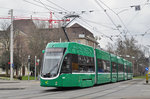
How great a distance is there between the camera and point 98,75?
26000 mm

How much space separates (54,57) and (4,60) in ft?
141

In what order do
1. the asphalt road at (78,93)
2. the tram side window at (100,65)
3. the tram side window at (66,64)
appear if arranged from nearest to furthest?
the asphalt road at (78,93) → the tram side window at (66,64) → the tram side window at (100,65)

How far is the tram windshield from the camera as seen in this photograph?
19.2 metres

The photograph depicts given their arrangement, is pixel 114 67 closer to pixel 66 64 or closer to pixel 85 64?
pixel 85 64

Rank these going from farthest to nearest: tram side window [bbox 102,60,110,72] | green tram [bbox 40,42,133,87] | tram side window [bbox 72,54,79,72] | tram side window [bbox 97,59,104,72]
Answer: tram side window [bbox 102,60,110,72]
tram side window [bbox 97,59,104,72]
tram side window [bbox 72,54,79,72]
green tram [bbox 40,42,133,87]

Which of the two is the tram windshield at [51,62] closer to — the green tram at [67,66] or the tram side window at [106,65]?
the green tram at [67,66]

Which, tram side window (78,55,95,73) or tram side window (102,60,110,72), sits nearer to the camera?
tram side window (78,55,95,73)

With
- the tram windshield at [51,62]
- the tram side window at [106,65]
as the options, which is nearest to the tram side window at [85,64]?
the tram windshield at [51,62]

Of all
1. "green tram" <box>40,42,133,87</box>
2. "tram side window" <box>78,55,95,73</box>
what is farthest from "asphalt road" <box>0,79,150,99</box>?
"tram side window" <box>78,55,95,73</box>

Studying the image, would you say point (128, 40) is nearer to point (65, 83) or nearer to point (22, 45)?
point (22, 45)

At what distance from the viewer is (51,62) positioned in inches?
765

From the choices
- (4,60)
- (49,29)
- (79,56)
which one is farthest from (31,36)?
(79,56)

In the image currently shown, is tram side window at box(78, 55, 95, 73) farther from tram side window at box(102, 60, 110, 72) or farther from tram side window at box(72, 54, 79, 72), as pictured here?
tram side window at box(102, 60, 110, 72)

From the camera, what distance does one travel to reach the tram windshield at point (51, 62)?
19188 millimetres
